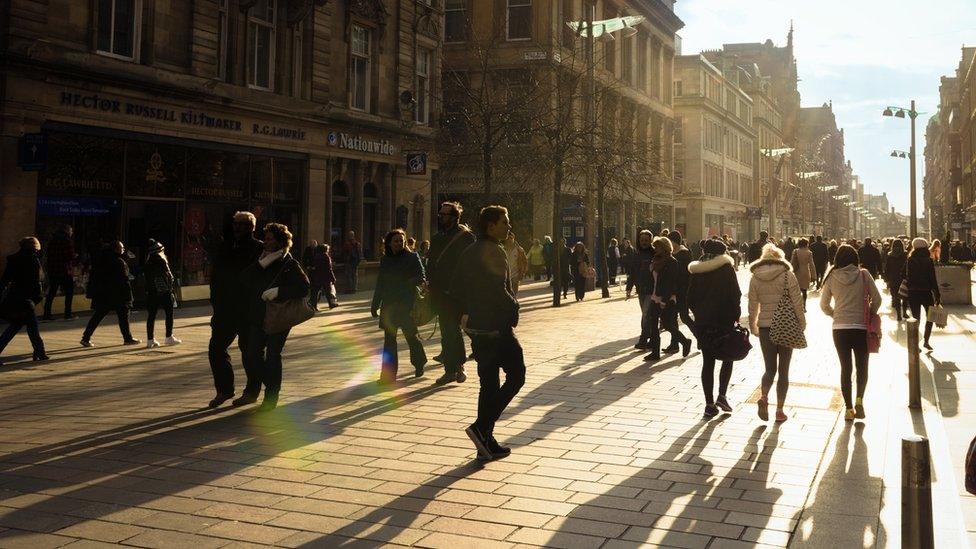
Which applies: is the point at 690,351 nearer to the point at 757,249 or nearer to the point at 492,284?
the point at 492,284

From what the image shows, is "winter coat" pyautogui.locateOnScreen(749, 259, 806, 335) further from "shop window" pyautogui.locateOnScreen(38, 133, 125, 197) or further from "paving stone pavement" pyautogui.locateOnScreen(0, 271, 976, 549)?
"shop window" pyautogui.locateOnScreen(38, 133, 125, 197)

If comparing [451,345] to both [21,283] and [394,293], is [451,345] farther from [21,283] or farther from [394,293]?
[21,283]

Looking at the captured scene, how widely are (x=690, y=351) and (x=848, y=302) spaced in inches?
217

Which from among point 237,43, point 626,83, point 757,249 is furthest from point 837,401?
point 626,83

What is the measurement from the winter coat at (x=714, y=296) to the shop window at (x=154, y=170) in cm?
1500

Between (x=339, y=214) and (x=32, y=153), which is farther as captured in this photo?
(x=339, y=214)

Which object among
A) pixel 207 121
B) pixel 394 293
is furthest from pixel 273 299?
pixel 207 121

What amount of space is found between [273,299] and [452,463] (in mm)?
2673

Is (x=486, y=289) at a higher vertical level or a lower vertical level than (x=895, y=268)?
lower

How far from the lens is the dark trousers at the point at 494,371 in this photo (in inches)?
257

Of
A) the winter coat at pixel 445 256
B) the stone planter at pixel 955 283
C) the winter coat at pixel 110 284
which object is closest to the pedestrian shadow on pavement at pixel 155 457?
the winter coat at pixel 445 256

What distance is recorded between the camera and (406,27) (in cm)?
2988

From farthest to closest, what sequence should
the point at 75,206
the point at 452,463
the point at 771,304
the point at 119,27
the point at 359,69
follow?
1. the point at 359,69
2. the point at 119,27
3. the point at 75,206
4. the point at 771,304
5. the point at 452,463

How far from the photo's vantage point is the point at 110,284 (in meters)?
13.8
